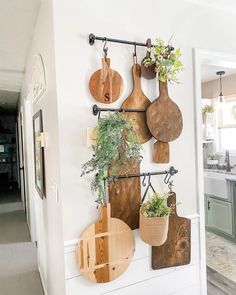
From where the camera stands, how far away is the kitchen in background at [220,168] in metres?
3.11

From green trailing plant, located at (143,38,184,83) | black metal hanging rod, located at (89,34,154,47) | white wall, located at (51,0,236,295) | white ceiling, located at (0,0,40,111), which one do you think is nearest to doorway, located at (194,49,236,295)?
white wall, located at (51,0,236,295)

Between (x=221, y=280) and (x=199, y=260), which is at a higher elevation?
(x=199, y=260)

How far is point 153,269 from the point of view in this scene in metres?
1.69

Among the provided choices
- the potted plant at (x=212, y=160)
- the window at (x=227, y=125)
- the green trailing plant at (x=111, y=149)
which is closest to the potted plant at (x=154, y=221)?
the green trailing plant at (x=111, y=149)

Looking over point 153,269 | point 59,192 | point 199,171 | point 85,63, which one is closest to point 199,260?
point 153,269

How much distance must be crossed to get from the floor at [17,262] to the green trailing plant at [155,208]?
64.9 inches

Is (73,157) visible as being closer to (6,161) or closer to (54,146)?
(54,146)

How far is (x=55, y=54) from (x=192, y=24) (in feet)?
3.41

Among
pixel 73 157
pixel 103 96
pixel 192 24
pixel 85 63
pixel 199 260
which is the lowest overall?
pixel 199 260

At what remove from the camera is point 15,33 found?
2.29m

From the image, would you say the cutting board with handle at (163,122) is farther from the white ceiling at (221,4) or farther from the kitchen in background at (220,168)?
the kitchen in background at (220,168)

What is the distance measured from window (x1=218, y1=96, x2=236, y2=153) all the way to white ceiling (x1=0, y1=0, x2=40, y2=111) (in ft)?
9.71

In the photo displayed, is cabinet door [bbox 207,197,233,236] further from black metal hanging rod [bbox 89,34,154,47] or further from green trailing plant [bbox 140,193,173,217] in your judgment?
black metal hanging rod [bbox 89,34,154,47]

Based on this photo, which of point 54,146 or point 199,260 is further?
point 199,260
